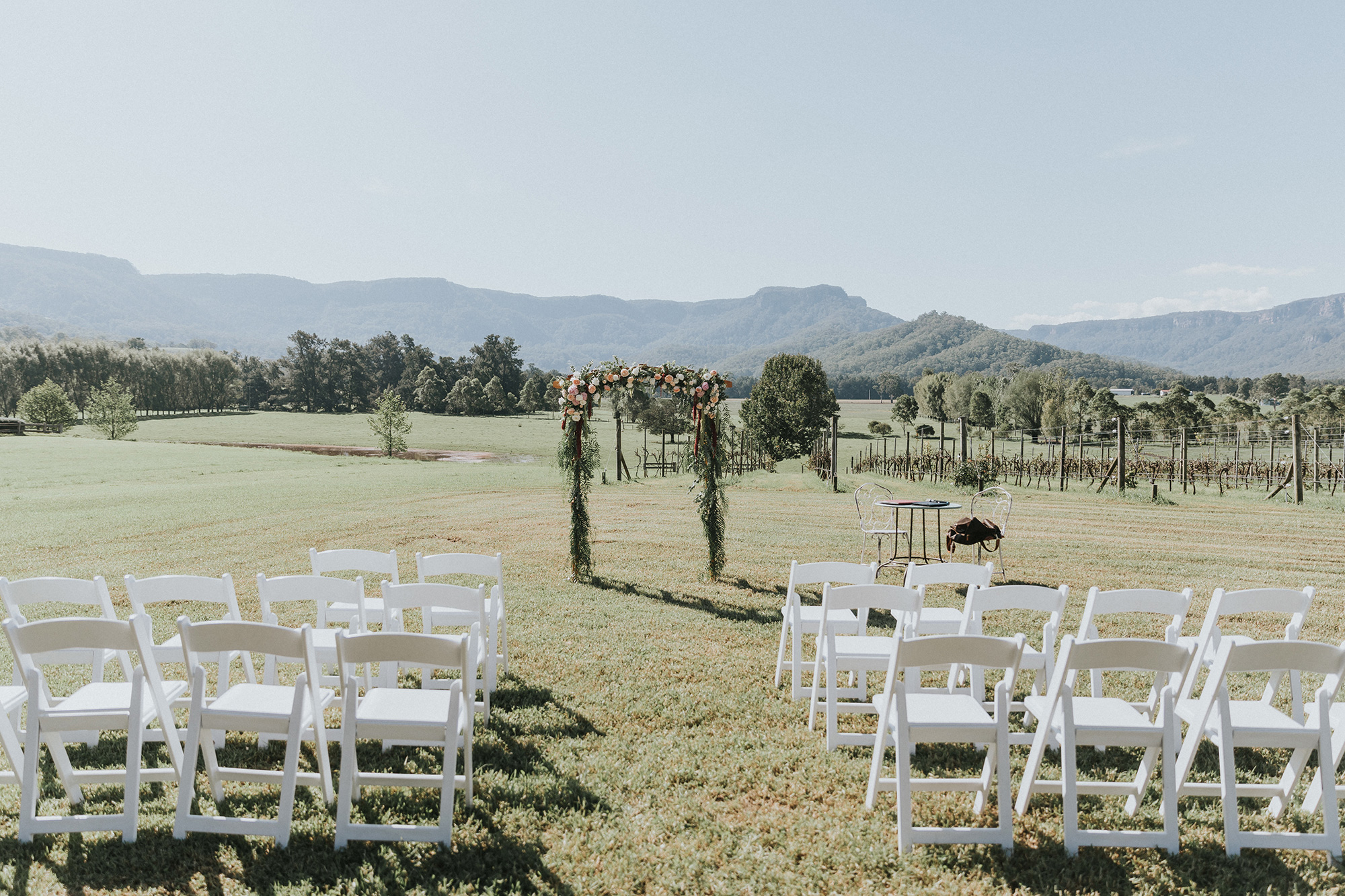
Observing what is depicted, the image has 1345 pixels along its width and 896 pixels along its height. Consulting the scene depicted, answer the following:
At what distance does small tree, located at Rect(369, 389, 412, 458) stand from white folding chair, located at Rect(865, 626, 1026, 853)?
4346cm

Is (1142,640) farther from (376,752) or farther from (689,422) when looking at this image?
(689,422)

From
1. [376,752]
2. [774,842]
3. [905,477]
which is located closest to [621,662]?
[376,752]

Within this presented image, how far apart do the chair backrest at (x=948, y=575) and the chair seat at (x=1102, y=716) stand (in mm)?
1088

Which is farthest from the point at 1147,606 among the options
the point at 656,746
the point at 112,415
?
the point at 112,415

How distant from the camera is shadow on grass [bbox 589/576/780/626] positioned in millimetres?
7742

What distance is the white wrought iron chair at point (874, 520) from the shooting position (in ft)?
32.8

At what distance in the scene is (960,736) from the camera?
341 cm

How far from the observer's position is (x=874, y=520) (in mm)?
13031

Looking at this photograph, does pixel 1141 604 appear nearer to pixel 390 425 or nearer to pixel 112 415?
pixel 390 425

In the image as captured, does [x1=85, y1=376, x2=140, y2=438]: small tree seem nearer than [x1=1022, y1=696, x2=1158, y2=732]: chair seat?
No

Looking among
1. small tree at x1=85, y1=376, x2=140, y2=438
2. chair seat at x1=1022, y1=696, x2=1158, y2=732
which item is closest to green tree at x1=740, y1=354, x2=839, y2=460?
small tree at x1=85, y1=376, x2=140, y2=438

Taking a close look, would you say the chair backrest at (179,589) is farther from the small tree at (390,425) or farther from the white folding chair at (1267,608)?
the small tree at (390,425)

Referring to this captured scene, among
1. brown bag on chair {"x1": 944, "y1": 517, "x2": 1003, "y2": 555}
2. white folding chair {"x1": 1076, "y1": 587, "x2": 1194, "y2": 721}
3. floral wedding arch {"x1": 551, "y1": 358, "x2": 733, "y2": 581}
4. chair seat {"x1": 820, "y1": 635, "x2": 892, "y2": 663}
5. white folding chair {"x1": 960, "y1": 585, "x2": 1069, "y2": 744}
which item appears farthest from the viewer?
floral wedding arch {"x1": 551, "y1": 358, "x2": 733, "y2": 581}

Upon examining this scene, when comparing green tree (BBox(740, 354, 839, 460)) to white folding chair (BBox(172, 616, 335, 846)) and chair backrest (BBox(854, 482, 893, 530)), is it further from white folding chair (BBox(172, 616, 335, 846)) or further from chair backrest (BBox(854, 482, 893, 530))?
white folding chair (BBox(172, 616, 335, 846))
